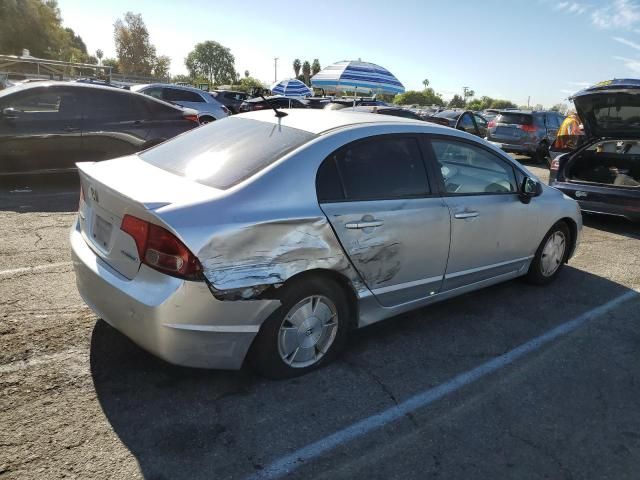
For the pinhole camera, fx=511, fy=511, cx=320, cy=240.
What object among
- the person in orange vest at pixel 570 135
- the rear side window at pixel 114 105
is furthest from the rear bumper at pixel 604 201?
the rear side window at pixel 114 105

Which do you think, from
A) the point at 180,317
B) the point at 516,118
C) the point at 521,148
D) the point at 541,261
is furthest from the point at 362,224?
the point at 516,118

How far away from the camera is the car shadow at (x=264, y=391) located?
96.3 inches

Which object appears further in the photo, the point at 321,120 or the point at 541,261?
the point at 541,261

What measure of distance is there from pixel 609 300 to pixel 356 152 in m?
3.04

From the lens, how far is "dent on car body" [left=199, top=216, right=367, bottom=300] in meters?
2.58

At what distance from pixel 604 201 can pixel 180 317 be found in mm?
6599

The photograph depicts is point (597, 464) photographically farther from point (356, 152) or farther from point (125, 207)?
point (125, 207)

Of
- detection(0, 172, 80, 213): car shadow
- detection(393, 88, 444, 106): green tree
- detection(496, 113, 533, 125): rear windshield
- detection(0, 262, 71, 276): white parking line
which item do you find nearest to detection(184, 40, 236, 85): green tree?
detection(393, 88, 444, 106): green tree

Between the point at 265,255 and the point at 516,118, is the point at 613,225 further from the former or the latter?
the point at 516,118

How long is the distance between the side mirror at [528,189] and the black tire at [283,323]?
6.91 ft

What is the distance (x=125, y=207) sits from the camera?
9.00ft

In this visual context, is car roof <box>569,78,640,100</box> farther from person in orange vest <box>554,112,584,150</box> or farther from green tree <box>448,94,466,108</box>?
green tree <box>448,94,466,108</box>

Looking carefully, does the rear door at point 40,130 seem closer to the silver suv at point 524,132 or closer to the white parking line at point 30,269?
the white parking line at point 30,269

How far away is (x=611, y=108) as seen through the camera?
6.97m
